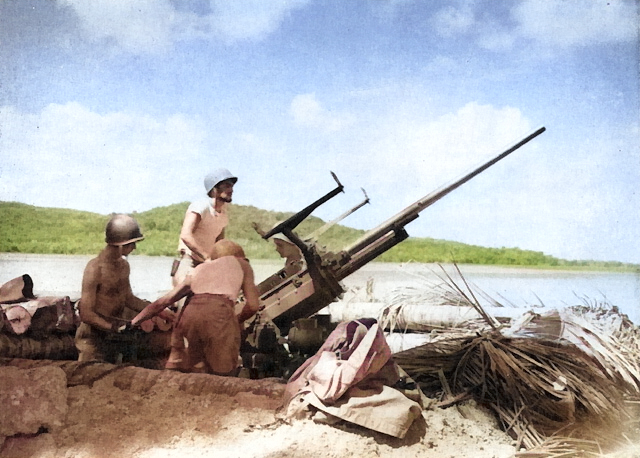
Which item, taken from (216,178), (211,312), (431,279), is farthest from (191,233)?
(431,279)

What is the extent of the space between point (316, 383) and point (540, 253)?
4.79 ft

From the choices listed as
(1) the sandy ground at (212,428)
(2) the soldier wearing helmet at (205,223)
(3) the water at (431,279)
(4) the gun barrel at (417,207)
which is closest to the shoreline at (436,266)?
(3) the water at (431,279)

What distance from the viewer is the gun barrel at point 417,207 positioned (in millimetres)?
3334

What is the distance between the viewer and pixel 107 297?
3.36m

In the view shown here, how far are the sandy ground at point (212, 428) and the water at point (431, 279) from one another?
21.8 inches

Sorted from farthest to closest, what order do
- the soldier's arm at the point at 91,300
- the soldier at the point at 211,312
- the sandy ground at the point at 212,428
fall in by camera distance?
1. the soldier's arm at the point at 91,300
2. the soldier at the point at 211,312
3. the sandy ground at the point at 212,428

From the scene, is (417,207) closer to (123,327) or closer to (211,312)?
(211,312)

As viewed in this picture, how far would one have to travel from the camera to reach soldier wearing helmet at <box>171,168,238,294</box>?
10.9 feet

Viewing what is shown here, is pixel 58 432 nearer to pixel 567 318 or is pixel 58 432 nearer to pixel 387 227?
pixel 387 227

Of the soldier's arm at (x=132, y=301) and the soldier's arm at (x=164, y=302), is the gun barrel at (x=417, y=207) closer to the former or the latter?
the soldier's arm at (x=164, y=302)

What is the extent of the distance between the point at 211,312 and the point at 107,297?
614 mm

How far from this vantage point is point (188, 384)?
314 cm

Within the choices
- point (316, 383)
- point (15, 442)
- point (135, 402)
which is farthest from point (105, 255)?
point (316, 383)

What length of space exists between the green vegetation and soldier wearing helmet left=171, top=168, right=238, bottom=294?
5 centimetres
